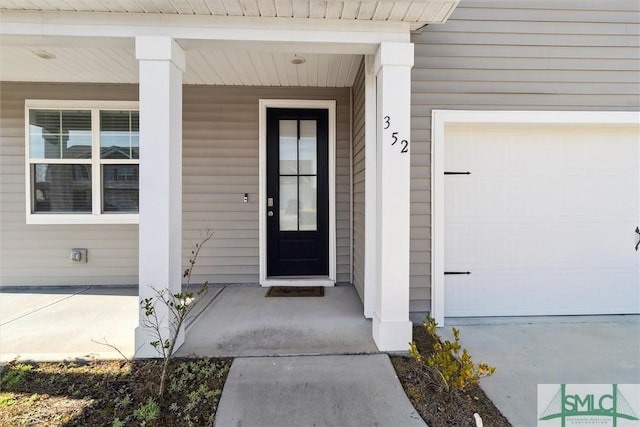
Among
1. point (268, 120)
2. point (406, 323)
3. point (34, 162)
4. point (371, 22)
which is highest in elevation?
point (371, 22)

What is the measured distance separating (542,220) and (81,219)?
5197mm

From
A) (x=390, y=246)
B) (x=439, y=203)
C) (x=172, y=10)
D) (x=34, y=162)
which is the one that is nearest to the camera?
(x=172, y=10)

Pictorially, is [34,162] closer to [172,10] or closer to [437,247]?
[172,10]

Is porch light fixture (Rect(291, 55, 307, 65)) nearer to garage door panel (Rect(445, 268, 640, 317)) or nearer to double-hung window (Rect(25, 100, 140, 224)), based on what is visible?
double-hung window (Rect(25, 100, 140, 224))

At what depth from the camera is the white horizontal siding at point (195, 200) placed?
406 cm

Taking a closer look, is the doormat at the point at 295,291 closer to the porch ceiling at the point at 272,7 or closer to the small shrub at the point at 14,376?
the small shrub at the point at 14,376

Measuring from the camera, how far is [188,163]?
4.14 meters

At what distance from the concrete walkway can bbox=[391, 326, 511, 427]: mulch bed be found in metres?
0.06

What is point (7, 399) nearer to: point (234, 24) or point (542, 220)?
point (234, 24)

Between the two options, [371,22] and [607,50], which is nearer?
[371,22]

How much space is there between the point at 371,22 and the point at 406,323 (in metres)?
2.28

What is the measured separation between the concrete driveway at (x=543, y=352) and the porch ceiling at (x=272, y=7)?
99.6 inches

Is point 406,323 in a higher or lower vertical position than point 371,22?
lower

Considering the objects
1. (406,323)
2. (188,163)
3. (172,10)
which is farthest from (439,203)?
(188,163)
